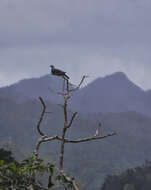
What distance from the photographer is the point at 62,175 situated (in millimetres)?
6805

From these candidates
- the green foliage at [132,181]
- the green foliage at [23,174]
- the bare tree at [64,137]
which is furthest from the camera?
the green foliage at [132,181]

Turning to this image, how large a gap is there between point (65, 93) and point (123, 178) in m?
166

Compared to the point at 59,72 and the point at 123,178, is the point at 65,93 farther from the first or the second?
the point at 123,178

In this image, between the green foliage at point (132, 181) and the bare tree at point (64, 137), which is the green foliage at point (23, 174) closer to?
the bare tree at point (64, 137)

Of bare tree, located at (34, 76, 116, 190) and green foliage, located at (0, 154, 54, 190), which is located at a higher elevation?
bare tree, located at (34, 76, 116, 190)

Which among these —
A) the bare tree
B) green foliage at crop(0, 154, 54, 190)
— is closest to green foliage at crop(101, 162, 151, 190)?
the bare tree

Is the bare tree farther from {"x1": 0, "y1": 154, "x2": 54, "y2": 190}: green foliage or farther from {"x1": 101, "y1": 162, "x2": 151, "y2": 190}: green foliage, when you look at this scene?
{"x1": 101, "y1": 162, "x2": 151, "y2": 190}: green foliage

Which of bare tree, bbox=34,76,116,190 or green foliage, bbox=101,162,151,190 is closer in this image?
bare tree, bbox=34,76,116,190

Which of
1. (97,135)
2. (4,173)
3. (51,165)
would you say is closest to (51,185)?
(51,165)

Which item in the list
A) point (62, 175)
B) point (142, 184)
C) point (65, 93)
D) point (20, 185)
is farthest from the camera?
point (142, 184)

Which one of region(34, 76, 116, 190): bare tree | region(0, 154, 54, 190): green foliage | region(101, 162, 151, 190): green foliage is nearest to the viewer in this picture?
region(34, 76, 116, 190): bare tree

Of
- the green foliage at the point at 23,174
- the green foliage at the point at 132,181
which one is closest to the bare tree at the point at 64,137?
the green foliage at the point at 23,174

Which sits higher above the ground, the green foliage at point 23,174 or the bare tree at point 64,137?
the bare tree at point 64,137

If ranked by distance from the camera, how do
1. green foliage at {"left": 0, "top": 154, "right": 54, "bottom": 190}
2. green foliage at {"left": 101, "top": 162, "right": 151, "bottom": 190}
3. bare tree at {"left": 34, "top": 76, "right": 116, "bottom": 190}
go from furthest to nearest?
green foliage at {"left": 101, "top": 162, "right": 151, "bottom": 190} → green foliage at {"left": 0, "top": 154, "right": 54, "bottom": 190} → bare tree at {"left": 34, "top": 76, "right": 116, "bottom": 190}
